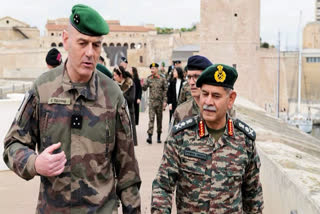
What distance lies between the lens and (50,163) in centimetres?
228

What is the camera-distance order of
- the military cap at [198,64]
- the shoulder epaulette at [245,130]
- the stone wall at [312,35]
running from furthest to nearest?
1. the stone wall at [312,35]
2. the military cap at [198,64]
3. the shoulder epaulette at [245,130]

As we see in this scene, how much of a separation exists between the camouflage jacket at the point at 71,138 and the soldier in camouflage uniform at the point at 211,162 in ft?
1.07

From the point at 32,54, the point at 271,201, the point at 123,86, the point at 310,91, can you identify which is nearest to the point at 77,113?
the point at 271,201

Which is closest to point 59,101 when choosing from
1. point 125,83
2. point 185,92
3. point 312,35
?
point 185,92

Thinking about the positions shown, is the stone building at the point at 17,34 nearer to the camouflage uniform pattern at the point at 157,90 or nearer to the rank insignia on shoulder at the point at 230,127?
the camouflage uniform pattern at the point at 157,90

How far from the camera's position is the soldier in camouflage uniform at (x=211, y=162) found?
271cm

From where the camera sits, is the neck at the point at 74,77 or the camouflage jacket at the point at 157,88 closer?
the neck at the point at 74,77

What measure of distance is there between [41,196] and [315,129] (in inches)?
1741

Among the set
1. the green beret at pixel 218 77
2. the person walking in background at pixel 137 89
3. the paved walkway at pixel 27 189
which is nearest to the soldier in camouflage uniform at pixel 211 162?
the green beret at pixel 218 77

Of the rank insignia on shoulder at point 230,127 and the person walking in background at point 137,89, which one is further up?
the rank insignia on shoulder at point 230,127

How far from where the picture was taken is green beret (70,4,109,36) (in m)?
2.58

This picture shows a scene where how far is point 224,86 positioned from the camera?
2.87 metres

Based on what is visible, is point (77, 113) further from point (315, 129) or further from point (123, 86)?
point (315, 129)

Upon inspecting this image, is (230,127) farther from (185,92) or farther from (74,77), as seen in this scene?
(185,92)
